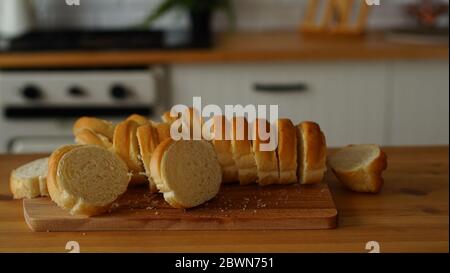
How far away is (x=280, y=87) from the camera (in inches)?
93.4

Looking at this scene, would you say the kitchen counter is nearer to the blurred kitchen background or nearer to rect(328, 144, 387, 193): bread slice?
the blurred kitchen background

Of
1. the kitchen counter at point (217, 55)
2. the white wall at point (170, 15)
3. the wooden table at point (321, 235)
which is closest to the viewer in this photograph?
the wooden table at point (321, 235)

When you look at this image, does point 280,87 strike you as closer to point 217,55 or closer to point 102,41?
point 217,55

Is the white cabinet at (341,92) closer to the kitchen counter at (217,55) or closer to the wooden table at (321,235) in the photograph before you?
the kitchen counter at (217,55)

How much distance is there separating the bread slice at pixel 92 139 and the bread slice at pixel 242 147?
21 cm

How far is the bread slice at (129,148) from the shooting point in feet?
3.75

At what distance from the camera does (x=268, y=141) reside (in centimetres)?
116

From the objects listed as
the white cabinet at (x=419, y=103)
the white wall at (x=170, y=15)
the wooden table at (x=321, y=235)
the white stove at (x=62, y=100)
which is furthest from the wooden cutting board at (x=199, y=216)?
the white wall at (x=170, y=15)

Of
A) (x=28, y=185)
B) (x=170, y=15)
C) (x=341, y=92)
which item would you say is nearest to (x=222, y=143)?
(x=28, y=185)

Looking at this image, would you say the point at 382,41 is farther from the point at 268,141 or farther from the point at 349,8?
the point at 268,141

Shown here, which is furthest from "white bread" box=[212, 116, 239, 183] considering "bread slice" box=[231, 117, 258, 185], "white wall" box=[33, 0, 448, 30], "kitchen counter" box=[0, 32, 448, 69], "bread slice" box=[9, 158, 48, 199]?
"white wall" box=[33, 0, 448, 30]

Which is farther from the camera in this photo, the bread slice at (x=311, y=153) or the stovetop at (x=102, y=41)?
the stovetop at (x=102, y=41)
